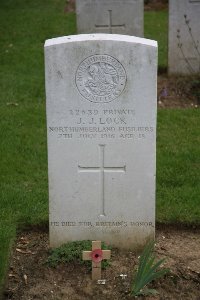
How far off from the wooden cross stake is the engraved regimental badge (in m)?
0.99

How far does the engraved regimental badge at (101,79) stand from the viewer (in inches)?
174

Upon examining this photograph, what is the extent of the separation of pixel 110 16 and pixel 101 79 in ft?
18.0

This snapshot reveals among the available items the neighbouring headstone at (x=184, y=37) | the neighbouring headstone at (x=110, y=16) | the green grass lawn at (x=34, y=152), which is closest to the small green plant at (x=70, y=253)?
the green grass lawn at (x=34, y=152)

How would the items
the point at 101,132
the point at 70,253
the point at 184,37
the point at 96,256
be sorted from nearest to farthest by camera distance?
1. the point at 96,256
2. the point at 101,132
3. the point at 70,253
4. the point at 184,37

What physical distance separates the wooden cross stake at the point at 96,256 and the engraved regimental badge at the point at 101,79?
3.26 feet

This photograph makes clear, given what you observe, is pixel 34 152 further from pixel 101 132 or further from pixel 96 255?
pixel 96 255

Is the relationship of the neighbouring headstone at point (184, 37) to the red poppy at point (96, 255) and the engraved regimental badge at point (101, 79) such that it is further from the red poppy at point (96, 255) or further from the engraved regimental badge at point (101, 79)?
the red poppy at point (96, 255)

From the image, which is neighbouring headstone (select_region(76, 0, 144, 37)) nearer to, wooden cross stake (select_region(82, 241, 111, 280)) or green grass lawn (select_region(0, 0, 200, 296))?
green grass lawn (select_region(0, 0, 200, 296))

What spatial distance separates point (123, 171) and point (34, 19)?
29.0 ft

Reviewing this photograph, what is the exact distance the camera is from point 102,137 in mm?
4547

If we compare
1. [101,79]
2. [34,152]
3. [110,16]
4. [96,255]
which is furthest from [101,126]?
[110,16]

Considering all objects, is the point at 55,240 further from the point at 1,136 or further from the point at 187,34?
the point at 187,34

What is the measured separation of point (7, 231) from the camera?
508 cm

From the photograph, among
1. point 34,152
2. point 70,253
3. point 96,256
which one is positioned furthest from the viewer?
point 34,152
